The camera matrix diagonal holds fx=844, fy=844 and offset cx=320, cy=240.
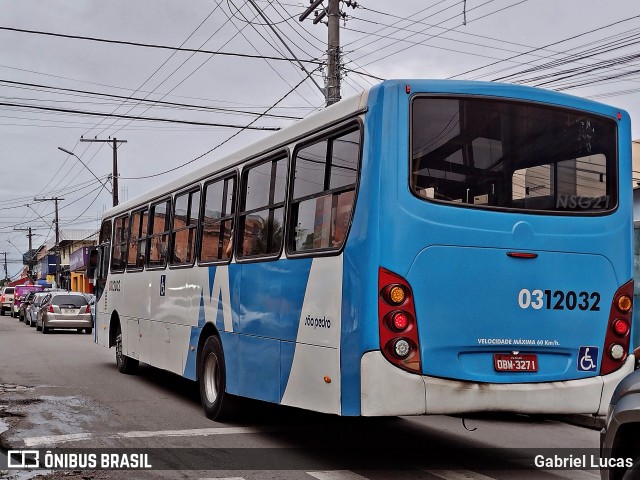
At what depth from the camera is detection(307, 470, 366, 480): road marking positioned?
696 centimetres

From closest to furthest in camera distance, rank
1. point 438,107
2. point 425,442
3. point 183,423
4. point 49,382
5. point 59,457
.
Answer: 1. point 438,107
2. point 59,457
3. point 425,442
4. point 183,423
5. point 49,382

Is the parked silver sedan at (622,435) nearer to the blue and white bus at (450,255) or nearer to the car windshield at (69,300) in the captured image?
the blue and white bus at (450,255)

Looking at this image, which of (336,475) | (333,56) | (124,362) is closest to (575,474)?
(336,475)

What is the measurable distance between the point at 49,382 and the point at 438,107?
366 inches

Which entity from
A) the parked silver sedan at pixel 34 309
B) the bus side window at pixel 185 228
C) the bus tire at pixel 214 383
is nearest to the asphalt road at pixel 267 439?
the bus tire at pixel 214 383

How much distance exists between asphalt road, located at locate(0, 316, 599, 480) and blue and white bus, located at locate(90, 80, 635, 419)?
0.68 metres

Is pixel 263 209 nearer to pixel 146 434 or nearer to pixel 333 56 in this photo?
pixel 146 434

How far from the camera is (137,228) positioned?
45.8 ft

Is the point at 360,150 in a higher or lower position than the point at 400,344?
higher

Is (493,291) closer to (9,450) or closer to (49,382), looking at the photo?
(9,450)

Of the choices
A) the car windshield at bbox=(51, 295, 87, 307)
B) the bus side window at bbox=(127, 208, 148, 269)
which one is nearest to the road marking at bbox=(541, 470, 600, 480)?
the bus side window at bbox=(127, 208, 148, 269)

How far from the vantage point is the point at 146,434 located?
8.83 m

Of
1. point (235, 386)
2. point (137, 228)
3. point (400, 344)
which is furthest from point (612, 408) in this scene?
point (137, 228)

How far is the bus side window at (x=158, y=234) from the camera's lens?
12.2 m
